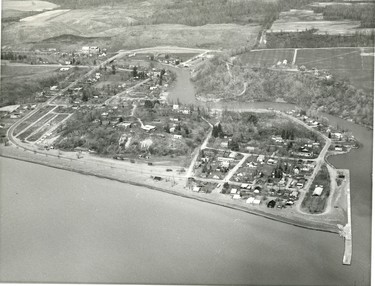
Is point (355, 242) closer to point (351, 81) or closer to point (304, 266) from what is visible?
point (304, 266)

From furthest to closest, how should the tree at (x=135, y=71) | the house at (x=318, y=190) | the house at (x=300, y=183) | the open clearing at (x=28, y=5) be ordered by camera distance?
the tree at (x=135, y=71) → the open clearing at (x=28, y=5) → the house at (x=300, y=183) → the house at (x=318, y=190)

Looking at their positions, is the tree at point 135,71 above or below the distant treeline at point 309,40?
below

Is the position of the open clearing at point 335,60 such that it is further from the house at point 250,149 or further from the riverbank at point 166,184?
the riverbank at point 166,184

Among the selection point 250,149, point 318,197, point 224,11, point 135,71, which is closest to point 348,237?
point 318,197

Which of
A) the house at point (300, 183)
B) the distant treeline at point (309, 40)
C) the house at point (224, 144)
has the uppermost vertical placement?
the distant treeline at point (309, 40)

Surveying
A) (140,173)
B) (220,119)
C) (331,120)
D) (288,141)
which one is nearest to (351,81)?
(331,120)

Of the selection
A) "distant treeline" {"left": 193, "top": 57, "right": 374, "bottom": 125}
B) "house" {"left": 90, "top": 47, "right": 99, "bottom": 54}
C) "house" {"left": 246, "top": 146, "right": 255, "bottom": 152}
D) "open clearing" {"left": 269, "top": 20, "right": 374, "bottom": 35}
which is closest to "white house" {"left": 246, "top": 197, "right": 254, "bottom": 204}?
"house" {"left": 246, "top": 146, "right": 255, "bottom": 152}

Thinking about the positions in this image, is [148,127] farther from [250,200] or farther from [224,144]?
[250,200]

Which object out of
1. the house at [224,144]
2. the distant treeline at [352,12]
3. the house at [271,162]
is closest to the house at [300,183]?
the house at [271,162]
